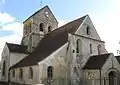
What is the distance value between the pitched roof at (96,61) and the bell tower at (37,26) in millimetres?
12239

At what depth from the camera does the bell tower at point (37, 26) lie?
123ft

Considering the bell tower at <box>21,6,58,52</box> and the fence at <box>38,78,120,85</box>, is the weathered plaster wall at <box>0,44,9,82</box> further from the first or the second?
the fence at <box>38,78,120,85</box>

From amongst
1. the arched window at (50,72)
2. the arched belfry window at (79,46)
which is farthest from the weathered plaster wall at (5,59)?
the arched belfry window at (79,46)

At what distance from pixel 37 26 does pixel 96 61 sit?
53.0ft

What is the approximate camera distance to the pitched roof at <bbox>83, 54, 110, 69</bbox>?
989 inches

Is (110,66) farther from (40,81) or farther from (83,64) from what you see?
(40,81)

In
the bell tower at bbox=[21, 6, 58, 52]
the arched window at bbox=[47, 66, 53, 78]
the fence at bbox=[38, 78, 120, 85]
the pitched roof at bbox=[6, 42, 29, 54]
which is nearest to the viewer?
the fence at bbox=[38, 78, 120, 85]

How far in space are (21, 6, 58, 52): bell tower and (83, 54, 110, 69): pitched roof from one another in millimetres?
12239

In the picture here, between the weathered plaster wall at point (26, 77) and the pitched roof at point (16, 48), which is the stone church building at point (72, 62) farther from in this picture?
the pitched roof at point (16, 48)

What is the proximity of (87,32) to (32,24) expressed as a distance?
41.4ft

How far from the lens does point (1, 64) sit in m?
38.9

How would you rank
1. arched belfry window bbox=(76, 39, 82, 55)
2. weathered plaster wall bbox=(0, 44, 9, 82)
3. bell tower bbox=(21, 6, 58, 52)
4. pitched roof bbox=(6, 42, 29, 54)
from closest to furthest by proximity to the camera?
arched belfry window bbox=(76, 39, 82, 55)
pitched roof bbox=(6, 42, 29, 54)
weathered plaster wall bbox=(0, 44, 9, 82)
bell tower bbox=(21, 6, 58, 52)

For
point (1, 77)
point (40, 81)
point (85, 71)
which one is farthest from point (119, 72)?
point (1, 77)

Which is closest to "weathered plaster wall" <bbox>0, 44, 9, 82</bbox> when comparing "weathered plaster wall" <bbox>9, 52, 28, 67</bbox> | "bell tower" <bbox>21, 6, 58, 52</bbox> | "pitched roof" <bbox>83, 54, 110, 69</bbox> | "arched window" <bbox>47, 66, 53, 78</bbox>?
"weathered plaster wall" <bbox>9, 52, 28, 67</bbox>
